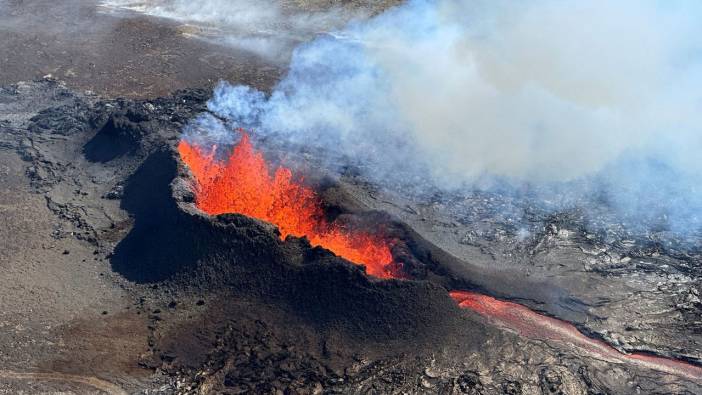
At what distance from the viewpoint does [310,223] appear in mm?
20031

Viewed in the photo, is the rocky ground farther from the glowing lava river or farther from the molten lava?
the molten lava

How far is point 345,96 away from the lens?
27406 mm

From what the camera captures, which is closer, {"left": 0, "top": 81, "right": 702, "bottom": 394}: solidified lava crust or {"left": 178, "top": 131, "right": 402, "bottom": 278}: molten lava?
{"left": 0, "top": 81, "right": 702, "bottom": 394}: solidified lava crust

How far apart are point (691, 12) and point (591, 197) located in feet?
51.2

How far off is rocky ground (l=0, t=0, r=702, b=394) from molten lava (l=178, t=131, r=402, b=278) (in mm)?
790

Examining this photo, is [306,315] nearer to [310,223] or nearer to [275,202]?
[310,223]

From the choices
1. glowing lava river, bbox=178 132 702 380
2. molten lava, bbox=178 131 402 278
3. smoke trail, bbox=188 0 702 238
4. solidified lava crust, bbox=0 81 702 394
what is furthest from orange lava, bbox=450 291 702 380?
smoke trail, bbox=188 0 702 238

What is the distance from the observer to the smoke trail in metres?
23.7

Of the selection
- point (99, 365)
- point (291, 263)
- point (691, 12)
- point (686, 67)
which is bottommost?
point (99, 365)

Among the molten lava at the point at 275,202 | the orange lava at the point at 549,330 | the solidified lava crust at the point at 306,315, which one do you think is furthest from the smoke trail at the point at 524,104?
the orange lava at the point at 549,330

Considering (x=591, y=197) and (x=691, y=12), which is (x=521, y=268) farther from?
(x=691, y=12)

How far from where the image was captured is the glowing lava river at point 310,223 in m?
16.5

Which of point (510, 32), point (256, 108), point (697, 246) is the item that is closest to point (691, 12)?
point (510, 32)

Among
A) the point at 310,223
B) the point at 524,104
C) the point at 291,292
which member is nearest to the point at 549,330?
the point at 291,292
